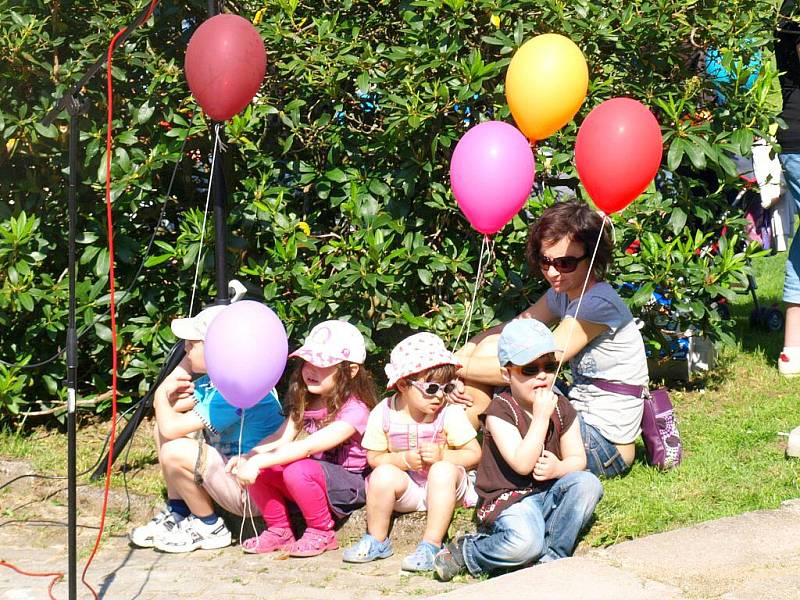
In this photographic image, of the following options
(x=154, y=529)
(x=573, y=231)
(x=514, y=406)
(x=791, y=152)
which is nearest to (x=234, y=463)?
(x=154, y=529)

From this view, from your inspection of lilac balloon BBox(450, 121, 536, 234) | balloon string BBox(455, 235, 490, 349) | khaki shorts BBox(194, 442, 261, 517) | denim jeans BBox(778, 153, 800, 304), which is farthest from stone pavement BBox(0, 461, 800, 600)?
denim jeans BBox(778, 153, 800, 304)

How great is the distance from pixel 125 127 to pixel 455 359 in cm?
230

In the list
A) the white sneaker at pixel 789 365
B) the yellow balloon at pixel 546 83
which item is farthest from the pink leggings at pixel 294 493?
the white sneaker at pixel 789 365

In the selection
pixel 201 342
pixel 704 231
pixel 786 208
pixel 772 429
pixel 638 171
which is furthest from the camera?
pixel 786 208

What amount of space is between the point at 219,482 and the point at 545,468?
1.43 meters

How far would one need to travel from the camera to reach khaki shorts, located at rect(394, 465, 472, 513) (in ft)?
16.0

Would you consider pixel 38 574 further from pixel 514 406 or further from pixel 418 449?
pixel 514 406

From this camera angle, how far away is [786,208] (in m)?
9.05

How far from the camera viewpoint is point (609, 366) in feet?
16.7

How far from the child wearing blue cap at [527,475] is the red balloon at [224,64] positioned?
153 centimetres

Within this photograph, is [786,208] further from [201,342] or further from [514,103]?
[201,342]

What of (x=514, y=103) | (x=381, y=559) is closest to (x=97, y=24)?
(x=514, y=103)

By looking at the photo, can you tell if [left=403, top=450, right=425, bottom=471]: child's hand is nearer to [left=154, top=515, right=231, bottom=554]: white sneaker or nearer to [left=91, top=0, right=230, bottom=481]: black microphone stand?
[left=154, top=515, right=231, bottom=554]: white sneaker

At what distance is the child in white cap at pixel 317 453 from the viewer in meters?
4.93
